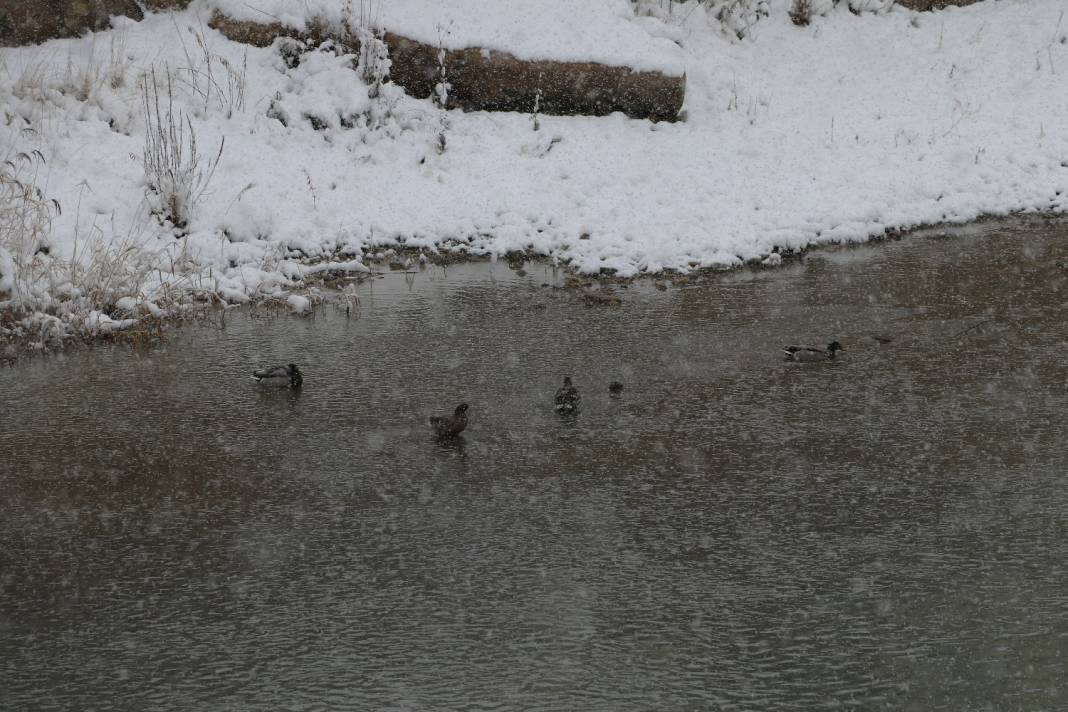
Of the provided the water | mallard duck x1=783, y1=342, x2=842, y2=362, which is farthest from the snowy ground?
mallard duck x1=783, y1=342, x2=842, y2=362

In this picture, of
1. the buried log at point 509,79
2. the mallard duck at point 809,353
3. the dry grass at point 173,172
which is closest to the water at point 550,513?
the mallard duck at point 809,353

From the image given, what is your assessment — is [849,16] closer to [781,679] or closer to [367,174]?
[367,174]

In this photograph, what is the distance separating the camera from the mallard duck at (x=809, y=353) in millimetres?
8828

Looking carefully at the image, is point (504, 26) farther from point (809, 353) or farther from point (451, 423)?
point (451, 423)

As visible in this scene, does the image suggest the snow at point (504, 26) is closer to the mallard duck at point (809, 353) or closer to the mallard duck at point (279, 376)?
the mallard duck at point (809, 353)

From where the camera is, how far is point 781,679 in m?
4.80

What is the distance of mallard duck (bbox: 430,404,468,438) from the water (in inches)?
5.1

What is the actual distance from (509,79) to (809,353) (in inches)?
273

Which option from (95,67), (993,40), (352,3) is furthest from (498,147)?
(993,40)

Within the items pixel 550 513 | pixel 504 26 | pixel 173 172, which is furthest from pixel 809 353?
pixel 504 26

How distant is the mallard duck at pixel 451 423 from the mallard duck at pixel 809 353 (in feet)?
9.68

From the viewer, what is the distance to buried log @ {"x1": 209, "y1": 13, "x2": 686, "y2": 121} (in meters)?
14.2

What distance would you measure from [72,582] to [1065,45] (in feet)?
53.6

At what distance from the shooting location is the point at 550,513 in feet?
21.1
